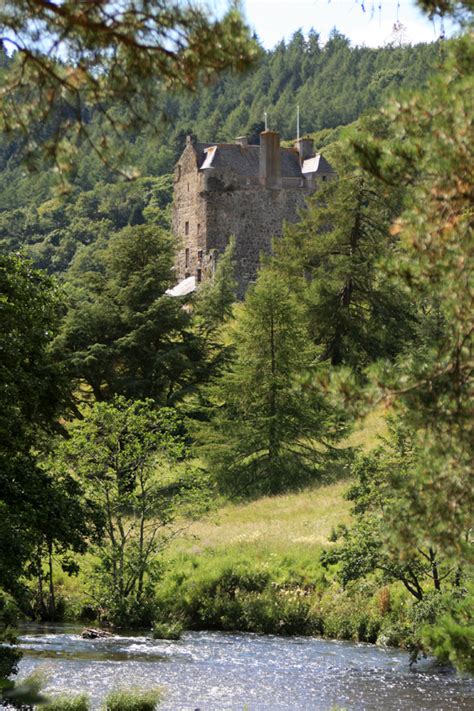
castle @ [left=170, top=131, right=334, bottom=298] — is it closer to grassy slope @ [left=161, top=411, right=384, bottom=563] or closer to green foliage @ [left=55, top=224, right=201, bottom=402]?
green foliage @ [left=55, top=224, right=201, bottom=402]

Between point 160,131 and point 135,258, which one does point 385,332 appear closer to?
point 135,258

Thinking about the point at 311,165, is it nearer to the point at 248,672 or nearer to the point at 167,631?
the point at 167,631

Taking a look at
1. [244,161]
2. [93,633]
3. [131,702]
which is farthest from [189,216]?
[131,702]

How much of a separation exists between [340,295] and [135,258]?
838cm

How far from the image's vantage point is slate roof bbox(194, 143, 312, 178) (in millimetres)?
76688

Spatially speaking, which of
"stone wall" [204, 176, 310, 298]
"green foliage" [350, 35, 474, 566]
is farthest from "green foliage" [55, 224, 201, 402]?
"green foliage" [350, 35, 474, 566]

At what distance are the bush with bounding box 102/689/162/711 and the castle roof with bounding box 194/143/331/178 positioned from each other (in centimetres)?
6171

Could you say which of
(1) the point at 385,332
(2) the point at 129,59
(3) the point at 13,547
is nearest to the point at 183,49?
(2) the point at 129,59

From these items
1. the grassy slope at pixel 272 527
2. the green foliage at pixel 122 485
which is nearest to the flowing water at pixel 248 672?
the green foliage at pixel 122 485

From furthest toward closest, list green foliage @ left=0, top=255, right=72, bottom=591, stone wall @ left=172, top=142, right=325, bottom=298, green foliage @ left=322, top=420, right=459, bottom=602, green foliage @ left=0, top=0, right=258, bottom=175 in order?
stone wall @ left=172, top=142, right=325, bottom=298 → green foliage @ left=322, top=420, right=459, bottom=602 → green foliage @ left=0, top=255, right=72, bottom=591 → green foliage @ left=0, top=0, right=258, bottom=175

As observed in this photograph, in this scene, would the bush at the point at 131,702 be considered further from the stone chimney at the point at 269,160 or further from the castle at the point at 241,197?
the stone chimney at the point at 269,160

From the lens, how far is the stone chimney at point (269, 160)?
77250 mm

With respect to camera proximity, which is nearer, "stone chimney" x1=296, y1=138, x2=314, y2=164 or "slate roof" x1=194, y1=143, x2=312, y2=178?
"slate roof" x1=194, y1=143, x2=312, y2=178

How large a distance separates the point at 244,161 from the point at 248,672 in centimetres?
5892
